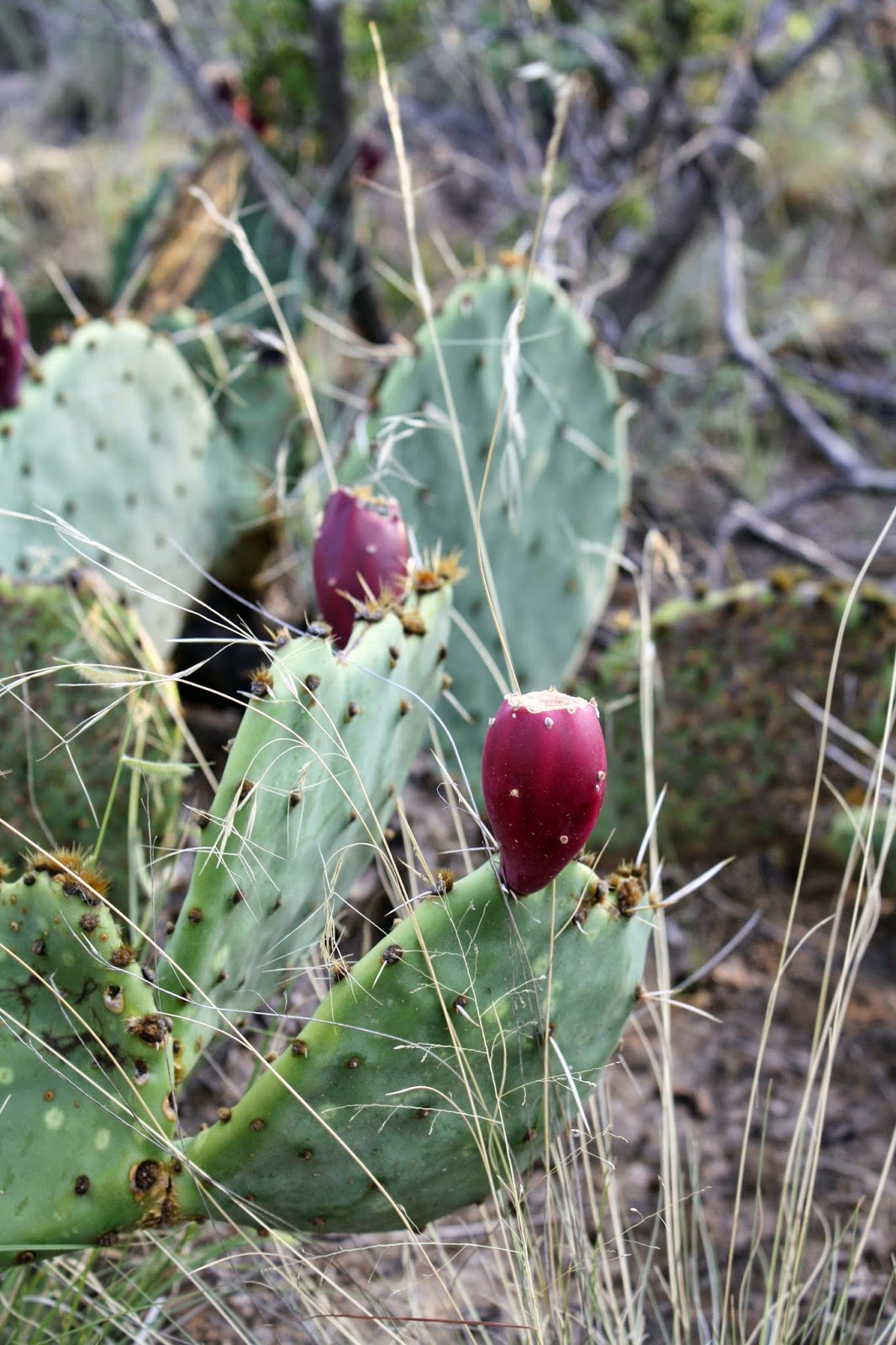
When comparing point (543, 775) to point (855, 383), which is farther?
point (855, 383)

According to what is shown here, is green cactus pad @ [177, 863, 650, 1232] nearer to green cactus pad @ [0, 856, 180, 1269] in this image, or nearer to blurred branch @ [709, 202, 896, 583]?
green cactus pad @ [0, 856, 180, 1269]

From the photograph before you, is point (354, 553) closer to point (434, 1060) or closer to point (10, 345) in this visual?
point (434, 1060)

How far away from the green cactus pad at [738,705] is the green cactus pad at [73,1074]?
1.04 meters

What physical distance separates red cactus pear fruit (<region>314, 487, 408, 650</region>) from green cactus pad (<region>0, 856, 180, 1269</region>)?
15.8 inches

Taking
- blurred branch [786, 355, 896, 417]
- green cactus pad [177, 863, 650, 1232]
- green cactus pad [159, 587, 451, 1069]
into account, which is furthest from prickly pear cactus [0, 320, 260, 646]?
blurred branch [786, 355, 896, 417]

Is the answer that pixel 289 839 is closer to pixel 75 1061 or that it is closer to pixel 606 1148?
pixel 75 1061

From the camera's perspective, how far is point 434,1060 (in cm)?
94

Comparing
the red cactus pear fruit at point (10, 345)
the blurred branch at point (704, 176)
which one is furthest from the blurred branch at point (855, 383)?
the red cactus pear fruit at point (10, 345)

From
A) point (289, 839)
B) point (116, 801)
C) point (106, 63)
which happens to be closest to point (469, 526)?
point (116, 801)

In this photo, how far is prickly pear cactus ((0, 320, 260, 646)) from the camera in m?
1.73

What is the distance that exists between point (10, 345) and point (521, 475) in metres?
0.79

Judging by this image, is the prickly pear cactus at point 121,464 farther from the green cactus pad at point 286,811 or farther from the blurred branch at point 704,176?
the blurred branch at point 704,176

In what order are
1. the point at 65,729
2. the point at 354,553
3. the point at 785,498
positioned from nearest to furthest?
the point at 354,553 → the point at 65,729 → the point at 785,498

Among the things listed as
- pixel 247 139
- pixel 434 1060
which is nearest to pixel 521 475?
pixel 434 1060
